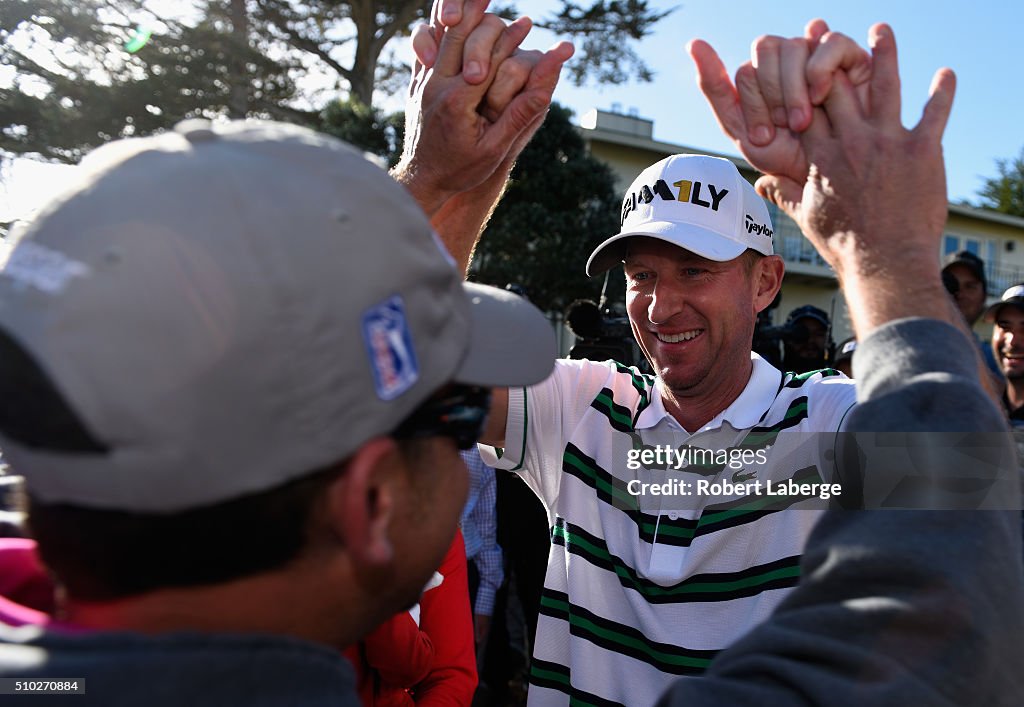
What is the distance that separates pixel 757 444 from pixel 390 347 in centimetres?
134

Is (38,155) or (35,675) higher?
(38,155)

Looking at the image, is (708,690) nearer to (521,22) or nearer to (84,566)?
(84,566)

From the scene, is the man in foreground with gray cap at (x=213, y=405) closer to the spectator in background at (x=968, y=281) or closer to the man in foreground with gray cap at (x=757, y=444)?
the man in foreground with gray cap at (x=757, y=444)

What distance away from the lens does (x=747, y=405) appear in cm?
211

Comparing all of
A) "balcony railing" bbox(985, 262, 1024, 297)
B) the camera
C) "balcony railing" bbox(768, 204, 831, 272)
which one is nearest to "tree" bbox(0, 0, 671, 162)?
the camera

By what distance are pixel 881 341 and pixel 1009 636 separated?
1.19 ft

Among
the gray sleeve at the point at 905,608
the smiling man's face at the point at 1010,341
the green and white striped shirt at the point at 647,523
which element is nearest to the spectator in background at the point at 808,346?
the smiling man's face at the point at 1010,341

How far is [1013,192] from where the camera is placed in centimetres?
3597

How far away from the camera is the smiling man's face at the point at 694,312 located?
7.36 feet

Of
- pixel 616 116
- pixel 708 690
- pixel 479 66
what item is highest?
pixel 616 116

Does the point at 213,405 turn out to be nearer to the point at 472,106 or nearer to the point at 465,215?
the point at 472,106

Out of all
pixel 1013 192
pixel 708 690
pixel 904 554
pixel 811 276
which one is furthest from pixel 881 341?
pixel 1013 192

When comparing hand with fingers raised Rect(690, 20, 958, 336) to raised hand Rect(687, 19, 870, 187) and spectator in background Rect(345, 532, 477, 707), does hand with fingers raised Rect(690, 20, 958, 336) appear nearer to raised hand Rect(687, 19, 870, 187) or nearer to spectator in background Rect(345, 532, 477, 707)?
raised hand Rect(687, 19, 870, 187)

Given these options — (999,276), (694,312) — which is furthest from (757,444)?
(999,276)
